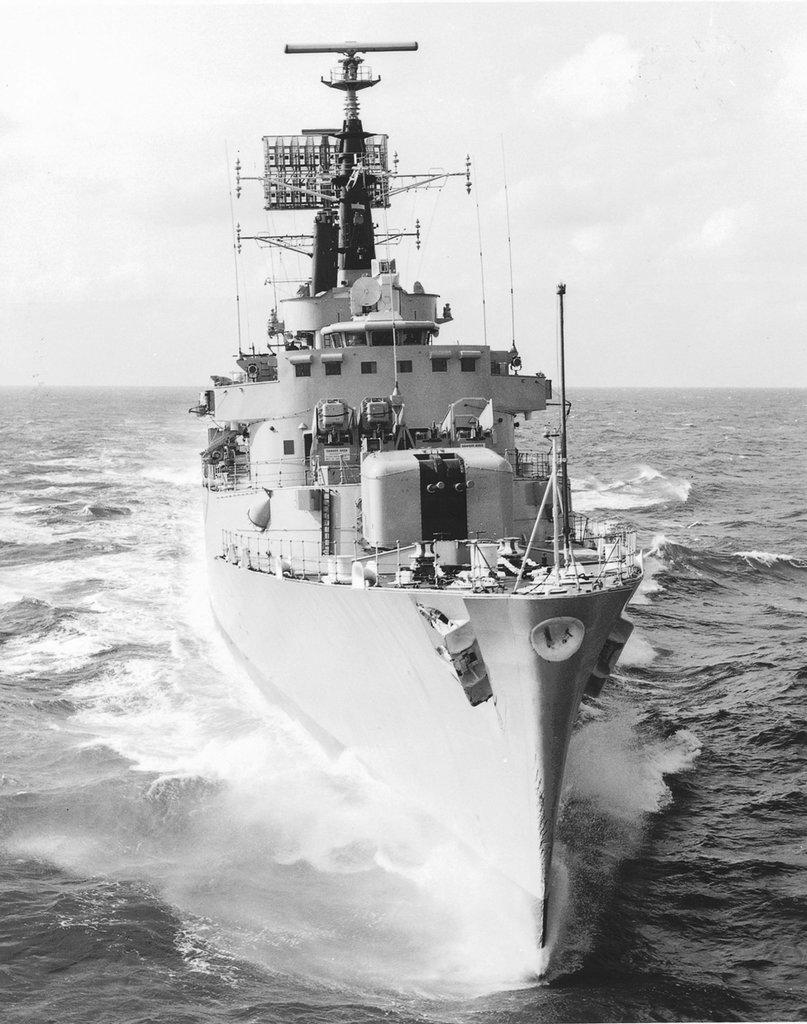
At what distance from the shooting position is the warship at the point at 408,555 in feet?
37.3

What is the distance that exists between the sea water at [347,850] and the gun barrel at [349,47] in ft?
38.0

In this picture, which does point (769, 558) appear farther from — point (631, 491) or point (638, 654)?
point (631, 491)

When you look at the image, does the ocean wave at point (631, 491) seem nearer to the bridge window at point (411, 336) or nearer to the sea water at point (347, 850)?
the sea water at point (347, 850)

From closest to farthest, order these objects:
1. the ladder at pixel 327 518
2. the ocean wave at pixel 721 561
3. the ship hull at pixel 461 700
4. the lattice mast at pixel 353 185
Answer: the ship hull at pixel 461 700 < the ladder at pixel 327 518 < the lattice mast at pixel 353 185 < the ocean wave at pixel 721 561

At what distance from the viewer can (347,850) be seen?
43.6ft

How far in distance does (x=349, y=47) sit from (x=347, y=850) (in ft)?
47.0

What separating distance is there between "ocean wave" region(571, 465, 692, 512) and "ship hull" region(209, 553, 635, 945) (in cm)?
2451

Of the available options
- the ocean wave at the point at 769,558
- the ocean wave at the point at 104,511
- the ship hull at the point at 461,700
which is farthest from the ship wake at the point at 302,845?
the ocean wave at the point at 104,511

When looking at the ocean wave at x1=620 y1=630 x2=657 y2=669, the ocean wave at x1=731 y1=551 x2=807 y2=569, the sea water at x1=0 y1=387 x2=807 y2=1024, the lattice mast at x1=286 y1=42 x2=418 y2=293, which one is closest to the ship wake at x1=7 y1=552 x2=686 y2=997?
the sea water at x1=0 y1=387 x2=807 y2=1024

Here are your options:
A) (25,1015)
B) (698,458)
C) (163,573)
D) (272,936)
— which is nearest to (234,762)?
(272,936)

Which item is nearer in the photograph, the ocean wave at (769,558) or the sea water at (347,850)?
the sea water at (347,850)

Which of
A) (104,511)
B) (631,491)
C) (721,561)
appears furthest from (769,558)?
(104,511)

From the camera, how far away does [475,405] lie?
56.7 feet

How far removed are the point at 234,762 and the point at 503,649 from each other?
6311 millimetres
